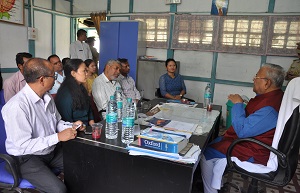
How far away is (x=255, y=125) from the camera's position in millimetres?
1657

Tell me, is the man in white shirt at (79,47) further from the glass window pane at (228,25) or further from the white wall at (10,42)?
the glass window pane at (228,25)

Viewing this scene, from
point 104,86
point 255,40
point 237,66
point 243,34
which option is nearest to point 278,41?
point 255,40

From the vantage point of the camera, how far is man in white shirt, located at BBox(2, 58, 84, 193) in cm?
143

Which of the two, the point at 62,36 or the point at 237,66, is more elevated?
the point at 62,36

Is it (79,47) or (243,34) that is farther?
(79,47)

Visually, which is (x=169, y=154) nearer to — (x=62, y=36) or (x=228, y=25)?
(x=228, y=25)

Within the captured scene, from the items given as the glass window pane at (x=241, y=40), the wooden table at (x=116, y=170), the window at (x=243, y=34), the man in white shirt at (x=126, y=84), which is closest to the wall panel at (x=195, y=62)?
the window at (x=243, y=34)

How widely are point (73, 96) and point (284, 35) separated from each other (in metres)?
3.87

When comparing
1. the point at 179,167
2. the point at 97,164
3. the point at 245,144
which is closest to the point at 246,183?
the point at 245,144

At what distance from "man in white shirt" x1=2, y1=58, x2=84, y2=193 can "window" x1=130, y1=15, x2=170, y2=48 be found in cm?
367

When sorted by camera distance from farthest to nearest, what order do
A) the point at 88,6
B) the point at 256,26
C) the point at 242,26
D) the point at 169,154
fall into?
the point at 88,6
the point at 242,26
the point at 256,26
the point at 169,154

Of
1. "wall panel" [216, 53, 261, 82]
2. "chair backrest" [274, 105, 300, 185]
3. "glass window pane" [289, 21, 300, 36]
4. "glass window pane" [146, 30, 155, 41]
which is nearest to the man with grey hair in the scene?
"chair backrest" [274, 105, 300, 185]

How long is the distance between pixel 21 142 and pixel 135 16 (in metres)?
4.27

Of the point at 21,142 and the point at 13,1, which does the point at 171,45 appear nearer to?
the point at 13,1
